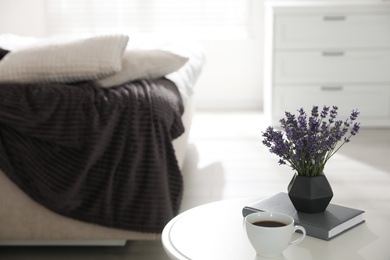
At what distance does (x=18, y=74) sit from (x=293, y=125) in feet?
3.70

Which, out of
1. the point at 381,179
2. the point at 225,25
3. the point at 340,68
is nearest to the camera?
the point at 381,179

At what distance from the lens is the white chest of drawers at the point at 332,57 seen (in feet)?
13.3

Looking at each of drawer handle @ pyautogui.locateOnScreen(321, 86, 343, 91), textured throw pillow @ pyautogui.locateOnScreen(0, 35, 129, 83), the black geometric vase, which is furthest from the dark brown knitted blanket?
→ drawer handle @ pyautogui.locateOnScreen(321, 86, 343, 91)

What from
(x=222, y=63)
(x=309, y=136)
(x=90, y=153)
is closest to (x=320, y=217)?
(x=309, y=136)

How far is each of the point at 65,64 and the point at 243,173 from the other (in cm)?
134

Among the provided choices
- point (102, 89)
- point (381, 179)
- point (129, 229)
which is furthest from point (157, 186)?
point (381, 179)

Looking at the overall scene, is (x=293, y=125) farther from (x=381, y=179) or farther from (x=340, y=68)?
(x=340, y=68)

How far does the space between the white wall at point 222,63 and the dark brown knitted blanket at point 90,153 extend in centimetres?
297

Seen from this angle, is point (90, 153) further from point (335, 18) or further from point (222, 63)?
point (222, 63)

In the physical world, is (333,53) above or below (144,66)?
below

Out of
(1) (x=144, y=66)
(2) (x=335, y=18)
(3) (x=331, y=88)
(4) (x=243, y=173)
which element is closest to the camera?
(1) (x=144, y=66)

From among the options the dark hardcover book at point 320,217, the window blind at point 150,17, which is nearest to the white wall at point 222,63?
the window blind at point 150,17

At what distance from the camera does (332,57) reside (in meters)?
4.12

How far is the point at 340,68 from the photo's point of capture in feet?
13.5
